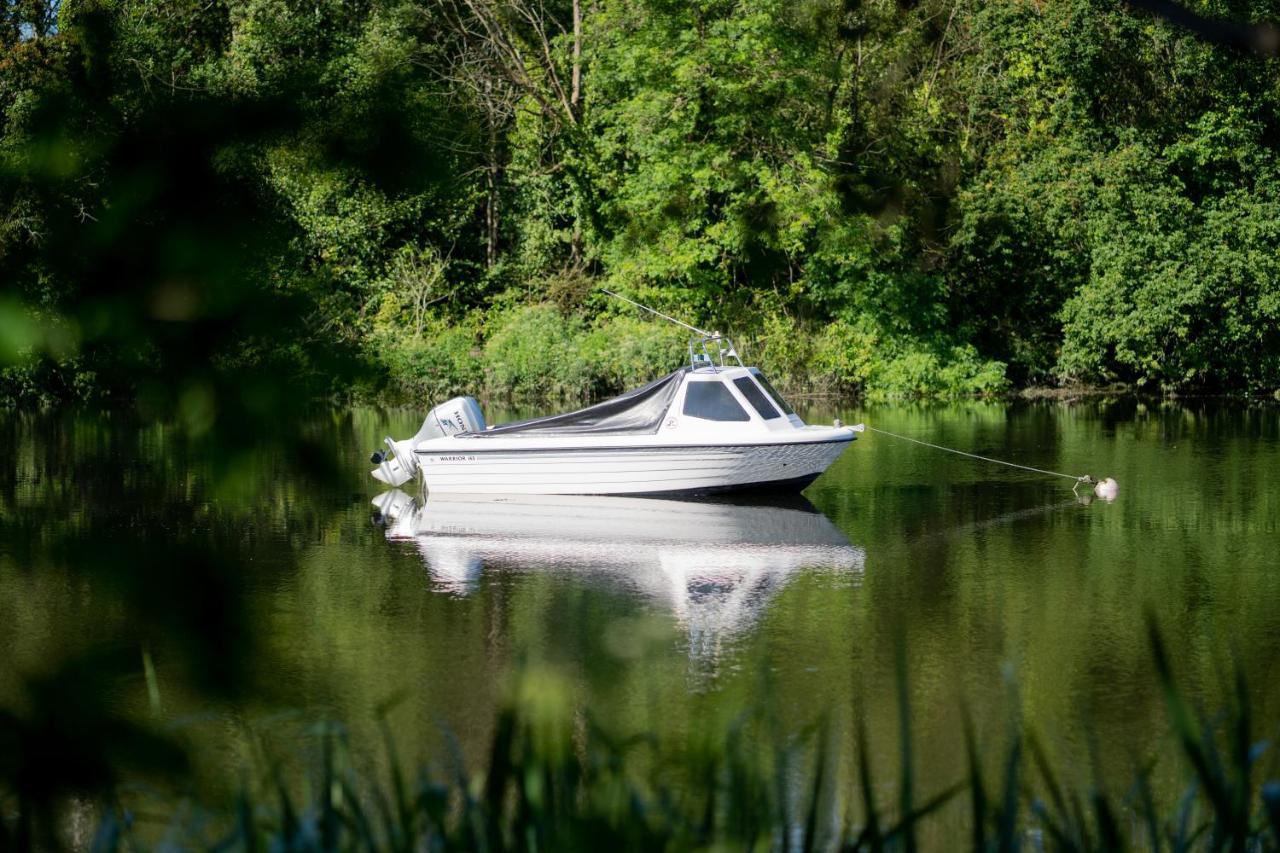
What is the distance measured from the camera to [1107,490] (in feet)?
55.4

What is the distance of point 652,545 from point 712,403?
2.82 meters

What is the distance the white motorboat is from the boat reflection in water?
8.7 inches

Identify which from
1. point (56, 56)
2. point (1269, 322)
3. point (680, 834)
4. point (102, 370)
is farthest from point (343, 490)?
point (1269, 322)

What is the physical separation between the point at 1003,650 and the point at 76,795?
27.3 ft

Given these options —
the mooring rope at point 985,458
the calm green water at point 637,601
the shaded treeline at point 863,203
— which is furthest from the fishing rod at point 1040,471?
the shaded treeline at point 863,203

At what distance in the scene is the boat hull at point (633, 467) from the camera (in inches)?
664

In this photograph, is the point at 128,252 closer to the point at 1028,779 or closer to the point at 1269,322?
the point at 1028,779

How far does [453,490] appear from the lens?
1795cm

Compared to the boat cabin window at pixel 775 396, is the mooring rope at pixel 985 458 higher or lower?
lower

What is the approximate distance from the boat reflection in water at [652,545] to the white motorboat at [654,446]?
0.22 metres

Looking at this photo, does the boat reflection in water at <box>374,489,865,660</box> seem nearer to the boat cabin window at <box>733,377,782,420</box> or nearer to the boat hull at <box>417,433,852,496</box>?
the boat hull at <box>417,433,852,496</box>

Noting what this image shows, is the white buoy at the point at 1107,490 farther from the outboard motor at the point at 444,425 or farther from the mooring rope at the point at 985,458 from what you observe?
the outboard motor at the point at 444,425

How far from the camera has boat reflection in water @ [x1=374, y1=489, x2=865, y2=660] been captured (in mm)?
11945

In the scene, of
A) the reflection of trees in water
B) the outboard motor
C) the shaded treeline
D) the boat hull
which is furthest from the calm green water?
the shaded treeline
